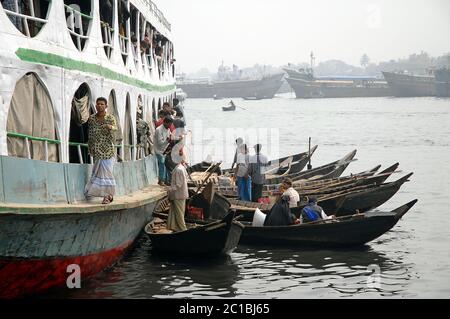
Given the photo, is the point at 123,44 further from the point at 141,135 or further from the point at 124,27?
the point at 141,135

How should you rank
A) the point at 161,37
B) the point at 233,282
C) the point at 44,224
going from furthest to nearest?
the point at 161,37 → the point at 233,282 → the point at 44,224

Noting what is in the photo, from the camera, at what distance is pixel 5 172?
374 inches

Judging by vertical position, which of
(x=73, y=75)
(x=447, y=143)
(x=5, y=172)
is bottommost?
(x=447, y=143)

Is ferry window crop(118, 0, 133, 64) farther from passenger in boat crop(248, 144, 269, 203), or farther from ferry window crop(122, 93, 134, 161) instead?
passenger in boat crop(248, 144, 269, 203)

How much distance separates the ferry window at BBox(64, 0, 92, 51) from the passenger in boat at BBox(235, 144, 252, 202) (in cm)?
537

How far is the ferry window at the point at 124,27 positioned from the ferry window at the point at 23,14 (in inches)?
138

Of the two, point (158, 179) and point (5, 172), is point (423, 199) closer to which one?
point (158, 179)

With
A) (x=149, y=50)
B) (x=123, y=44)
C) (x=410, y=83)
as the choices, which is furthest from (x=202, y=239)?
(x=410, y=83)

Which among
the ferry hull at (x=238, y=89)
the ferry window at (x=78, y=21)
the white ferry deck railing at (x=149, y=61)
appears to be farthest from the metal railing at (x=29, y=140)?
the ferry hull at (x=238, y=89)

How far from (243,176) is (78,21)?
22.7ft

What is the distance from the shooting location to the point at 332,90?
13888 cm

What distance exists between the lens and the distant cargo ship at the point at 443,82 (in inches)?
4924
